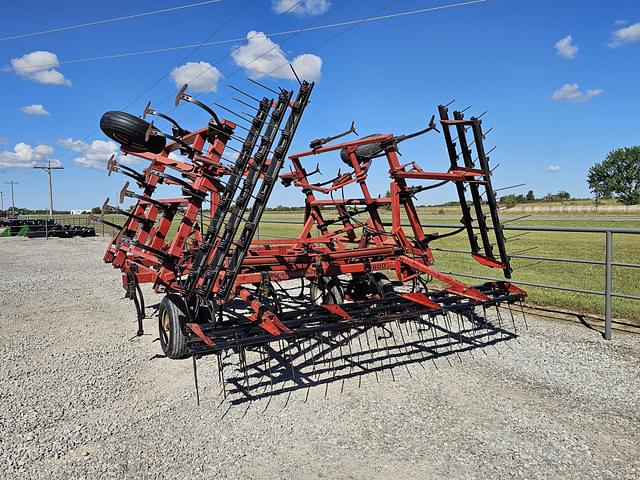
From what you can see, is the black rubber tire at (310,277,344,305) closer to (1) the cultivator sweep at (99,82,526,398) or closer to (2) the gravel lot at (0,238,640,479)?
(1) the cultivator sweep at (99,82,526,398)

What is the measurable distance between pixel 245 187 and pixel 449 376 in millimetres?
2650

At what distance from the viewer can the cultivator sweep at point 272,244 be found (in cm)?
412

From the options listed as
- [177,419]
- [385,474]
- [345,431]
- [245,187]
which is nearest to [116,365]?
[177,419]

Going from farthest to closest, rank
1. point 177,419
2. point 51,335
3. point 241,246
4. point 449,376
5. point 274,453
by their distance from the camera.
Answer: point 51,335 < point 449,376 < point 241,246 < point 177,419 < point 274,453

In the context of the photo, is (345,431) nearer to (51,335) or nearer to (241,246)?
(241,246)

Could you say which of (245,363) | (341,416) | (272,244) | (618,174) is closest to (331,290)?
(272,244)

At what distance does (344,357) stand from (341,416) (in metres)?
1.34

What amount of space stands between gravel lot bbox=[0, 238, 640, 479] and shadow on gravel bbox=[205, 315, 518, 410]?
0.06m

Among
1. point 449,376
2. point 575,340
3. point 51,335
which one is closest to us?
point 449,376

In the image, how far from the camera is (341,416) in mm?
3602

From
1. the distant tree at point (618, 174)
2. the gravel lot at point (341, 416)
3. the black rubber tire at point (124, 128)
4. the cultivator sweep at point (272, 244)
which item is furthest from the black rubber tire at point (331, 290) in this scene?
the distant tree at point (618, 174)

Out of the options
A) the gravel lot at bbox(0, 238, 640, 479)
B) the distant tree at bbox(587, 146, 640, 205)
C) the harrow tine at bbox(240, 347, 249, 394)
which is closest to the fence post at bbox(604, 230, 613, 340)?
the gravel lot at bbox(0, 238, 640, 479)

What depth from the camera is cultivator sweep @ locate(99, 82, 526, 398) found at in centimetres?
412

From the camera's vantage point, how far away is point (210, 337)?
3.69 m
